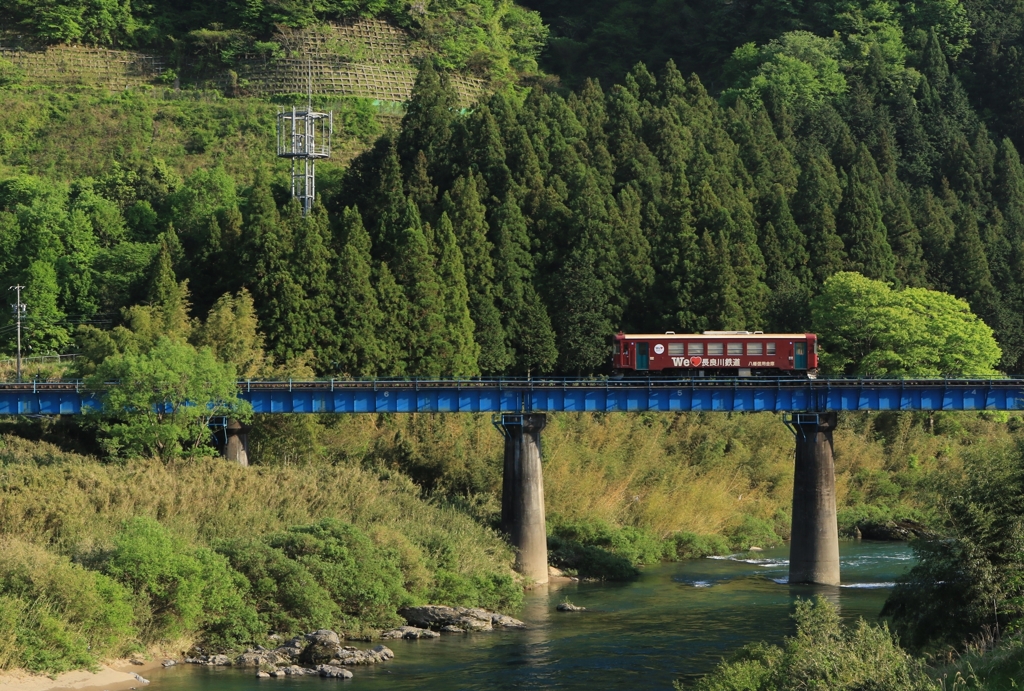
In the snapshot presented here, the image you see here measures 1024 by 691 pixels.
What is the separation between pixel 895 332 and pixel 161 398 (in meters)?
50.0

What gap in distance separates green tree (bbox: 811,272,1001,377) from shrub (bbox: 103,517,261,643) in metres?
54.1

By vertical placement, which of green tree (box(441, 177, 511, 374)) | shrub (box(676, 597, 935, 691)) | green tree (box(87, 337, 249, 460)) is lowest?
shrub (box(676, 597, 935, 691))

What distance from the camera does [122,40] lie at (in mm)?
162750

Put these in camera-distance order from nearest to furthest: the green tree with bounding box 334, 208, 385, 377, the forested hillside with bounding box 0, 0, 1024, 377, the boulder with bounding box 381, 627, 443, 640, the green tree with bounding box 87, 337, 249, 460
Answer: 1. the boulder with bounding box 381, 627, 443, 640
2. the green tree with bounding box 87, 337, 249, 460
3. the green tree with bounding box 334, 208, 385, 377
4. the forested hillside with bounding box 0, 0, 1024, 377

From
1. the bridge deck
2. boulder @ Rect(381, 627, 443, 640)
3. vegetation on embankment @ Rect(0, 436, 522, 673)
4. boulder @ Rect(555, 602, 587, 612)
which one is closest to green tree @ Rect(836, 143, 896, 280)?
the bridge deck

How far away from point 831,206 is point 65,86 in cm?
7186

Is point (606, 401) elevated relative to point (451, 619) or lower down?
elevated

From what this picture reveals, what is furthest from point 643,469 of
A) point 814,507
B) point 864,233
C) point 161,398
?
point 864,233

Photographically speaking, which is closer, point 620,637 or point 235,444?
point 620,637

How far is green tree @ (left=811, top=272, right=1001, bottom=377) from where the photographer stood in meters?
108

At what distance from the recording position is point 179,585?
61594mm

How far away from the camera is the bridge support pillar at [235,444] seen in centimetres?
8425

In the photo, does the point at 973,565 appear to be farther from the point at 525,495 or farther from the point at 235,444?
the point at 235,444

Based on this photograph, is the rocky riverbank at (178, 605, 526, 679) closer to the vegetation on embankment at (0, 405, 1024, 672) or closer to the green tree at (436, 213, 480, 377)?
the vegetation on embankment at (0, 405, 1024, 672)
